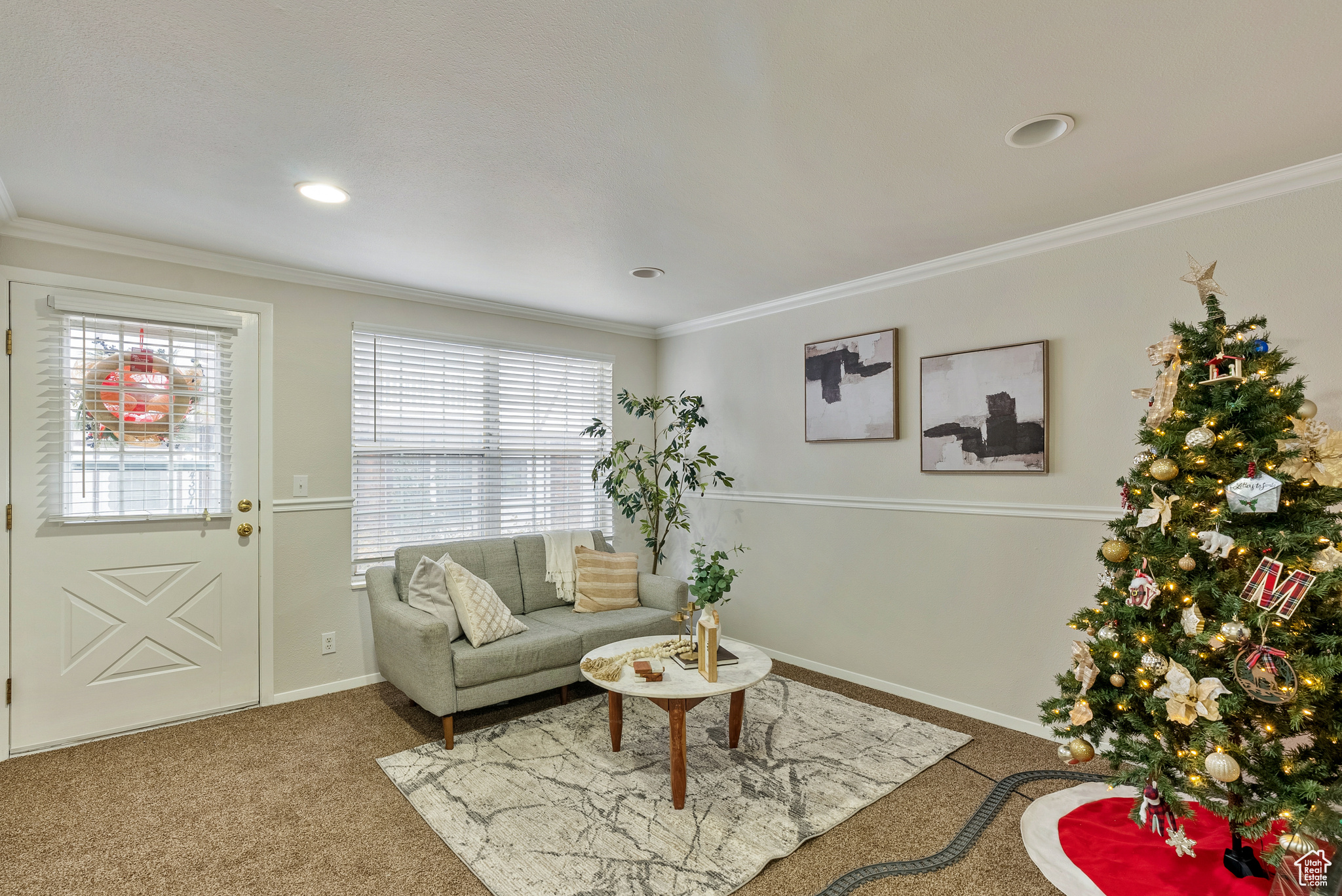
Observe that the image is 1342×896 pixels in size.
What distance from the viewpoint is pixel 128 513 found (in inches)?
123

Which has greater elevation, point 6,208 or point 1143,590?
point 6,208

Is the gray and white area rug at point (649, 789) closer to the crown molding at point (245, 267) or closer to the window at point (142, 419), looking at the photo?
the window at point (142, 419)

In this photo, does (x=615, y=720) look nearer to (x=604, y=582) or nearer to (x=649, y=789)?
(x=649, y=789)

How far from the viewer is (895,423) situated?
3.65 m

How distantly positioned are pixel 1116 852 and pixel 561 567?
2.93 metres

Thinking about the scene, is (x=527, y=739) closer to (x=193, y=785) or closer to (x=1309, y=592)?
(x=193, y=785)

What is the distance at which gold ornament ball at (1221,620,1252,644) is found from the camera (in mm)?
1766

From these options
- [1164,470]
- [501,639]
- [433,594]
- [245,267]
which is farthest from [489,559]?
[1164,470]

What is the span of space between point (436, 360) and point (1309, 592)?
13.8 ft

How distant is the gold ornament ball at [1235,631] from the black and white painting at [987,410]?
133 cm

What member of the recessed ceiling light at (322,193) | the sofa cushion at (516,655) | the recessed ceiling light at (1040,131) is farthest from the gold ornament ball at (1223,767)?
the recessed ceiling light at (322,193)

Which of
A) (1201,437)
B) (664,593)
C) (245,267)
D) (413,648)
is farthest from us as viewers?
(664,593)

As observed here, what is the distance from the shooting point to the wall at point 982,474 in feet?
8.18

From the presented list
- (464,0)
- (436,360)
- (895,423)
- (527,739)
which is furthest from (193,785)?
(895,423)
